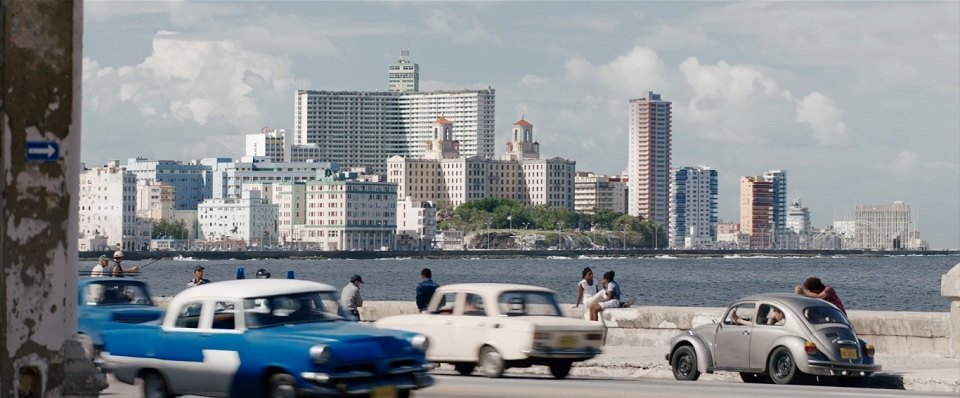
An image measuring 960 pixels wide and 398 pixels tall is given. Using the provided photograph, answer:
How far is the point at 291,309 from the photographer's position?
1627 centimetres

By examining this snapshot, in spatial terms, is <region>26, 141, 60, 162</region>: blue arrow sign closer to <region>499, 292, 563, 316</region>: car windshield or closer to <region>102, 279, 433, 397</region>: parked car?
<region>102, 279, 433, 397</region>: parked car

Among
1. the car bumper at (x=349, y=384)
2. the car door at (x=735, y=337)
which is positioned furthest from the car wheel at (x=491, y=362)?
the car bumper at (x=349, y=384)

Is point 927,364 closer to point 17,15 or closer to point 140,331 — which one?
point 140,331

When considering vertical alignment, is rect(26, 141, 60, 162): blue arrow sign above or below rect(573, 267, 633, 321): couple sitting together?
above

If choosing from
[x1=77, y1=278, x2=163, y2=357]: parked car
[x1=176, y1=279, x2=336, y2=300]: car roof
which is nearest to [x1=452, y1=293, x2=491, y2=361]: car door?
[x1=77, y1=278, x2=163, y2=357]: parked car

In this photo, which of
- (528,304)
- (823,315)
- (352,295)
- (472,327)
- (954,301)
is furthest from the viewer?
(352,295)

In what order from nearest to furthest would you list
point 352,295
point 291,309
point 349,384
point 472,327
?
point 349,384 < point 291,309 < point 472,327 < point 352,295

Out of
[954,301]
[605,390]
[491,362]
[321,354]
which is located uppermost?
[954,301]

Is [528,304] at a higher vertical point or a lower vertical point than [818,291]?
lower

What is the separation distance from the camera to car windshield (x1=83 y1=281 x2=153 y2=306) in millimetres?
21516

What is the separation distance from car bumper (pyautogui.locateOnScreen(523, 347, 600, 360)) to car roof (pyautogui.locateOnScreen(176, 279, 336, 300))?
4858 millimetres

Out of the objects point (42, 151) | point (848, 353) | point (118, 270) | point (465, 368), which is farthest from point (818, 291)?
point (42, 151)

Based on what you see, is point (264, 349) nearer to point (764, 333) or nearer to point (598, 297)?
point (764, 333)

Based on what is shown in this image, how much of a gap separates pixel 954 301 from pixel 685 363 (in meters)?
3.74
